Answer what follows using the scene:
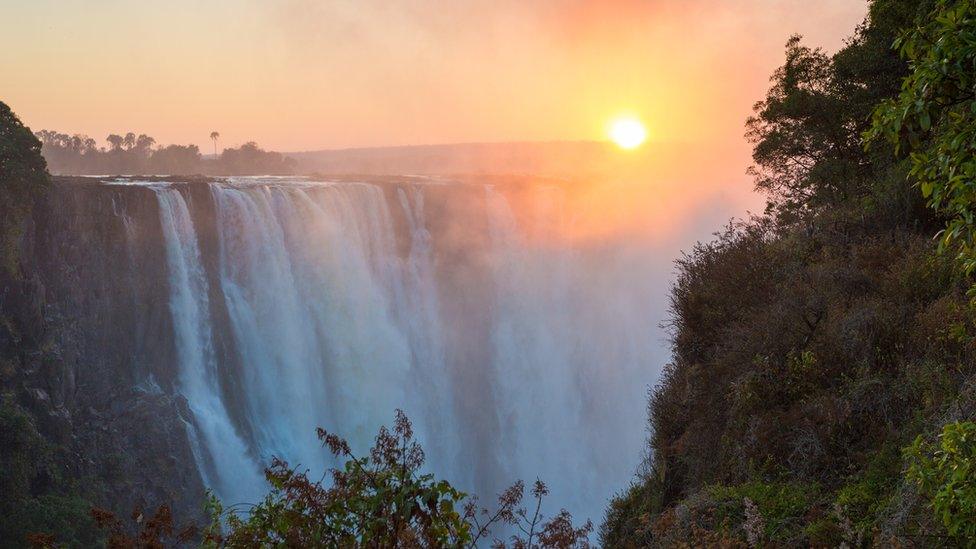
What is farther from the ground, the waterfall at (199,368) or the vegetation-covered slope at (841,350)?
the waterfall at (199,368)

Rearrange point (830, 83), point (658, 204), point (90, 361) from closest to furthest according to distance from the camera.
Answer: point (830, 83), point (90, 361), point (658, 204)

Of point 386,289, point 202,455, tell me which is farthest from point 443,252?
point 202,455

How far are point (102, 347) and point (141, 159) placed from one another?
50.9 m

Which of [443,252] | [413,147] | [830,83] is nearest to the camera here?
[830,83]

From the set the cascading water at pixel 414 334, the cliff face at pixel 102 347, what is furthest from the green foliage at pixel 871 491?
the cascading water at pixel 414 334

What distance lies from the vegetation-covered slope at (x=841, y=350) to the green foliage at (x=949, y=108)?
0.02 metres

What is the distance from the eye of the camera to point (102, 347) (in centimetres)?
2492

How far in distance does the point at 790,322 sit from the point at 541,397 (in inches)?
1118

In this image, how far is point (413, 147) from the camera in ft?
494

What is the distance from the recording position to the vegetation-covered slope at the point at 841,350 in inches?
203

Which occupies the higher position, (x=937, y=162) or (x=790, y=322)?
(x=790, y=322)

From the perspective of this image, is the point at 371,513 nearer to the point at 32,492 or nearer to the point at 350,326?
the point at 32,492

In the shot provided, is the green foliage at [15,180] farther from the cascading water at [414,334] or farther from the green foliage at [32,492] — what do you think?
the green foliage at [32,492]

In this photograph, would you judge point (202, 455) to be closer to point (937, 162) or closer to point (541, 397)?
point (541, 397)
